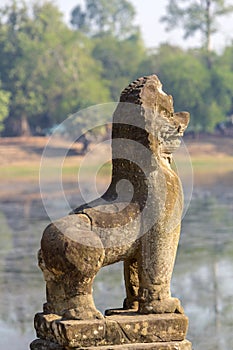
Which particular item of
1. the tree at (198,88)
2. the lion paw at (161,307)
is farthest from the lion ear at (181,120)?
the tree at (198,88)

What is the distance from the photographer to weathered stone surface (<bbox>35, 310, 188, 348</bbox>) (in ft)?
22.3

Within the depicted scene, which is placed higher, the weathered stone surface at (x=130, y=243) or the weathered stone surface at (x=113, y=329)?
the weathered stone surface at (x=130, y=243)

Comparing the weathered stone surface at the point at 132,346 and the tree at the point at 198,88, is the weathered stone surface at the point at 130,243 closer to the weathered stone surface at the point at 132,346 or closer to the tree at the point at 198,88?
the weathered stone surface at the point at 132,346

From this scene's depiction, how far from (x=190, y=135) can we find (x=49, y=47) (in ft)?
41.0

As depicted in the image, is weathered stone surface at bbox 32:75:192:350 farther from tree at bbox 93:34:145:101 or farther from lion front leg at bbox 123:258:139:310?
tree at bbox 93:34:145:101

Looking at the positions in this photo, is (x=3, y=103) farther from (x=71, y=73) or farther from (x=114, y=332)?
(x=114, y=332)

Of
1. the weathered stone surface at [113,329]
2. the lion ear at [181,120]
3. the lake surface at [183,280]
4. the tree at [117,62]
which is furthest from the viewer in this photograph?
the tree at [117,62]

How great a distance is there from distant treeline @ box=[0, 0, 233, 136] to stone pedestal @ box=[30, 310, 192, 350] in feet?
208

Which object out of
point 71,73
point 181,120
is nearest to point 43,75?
point 71,73

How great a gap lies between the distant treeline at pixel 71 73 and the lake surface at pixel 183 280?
43.6 metres

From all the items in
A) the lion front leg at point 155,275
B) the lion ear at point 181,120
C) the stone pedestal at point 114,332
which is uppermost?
the lion ear at point 181,120

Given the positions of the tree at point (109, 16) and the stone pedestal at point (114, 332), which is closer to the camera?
the stone pedestal at point (114, 332)

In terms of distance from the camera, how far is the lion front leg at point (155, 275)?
7211 mm

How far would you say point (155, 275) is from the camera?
285 inches
